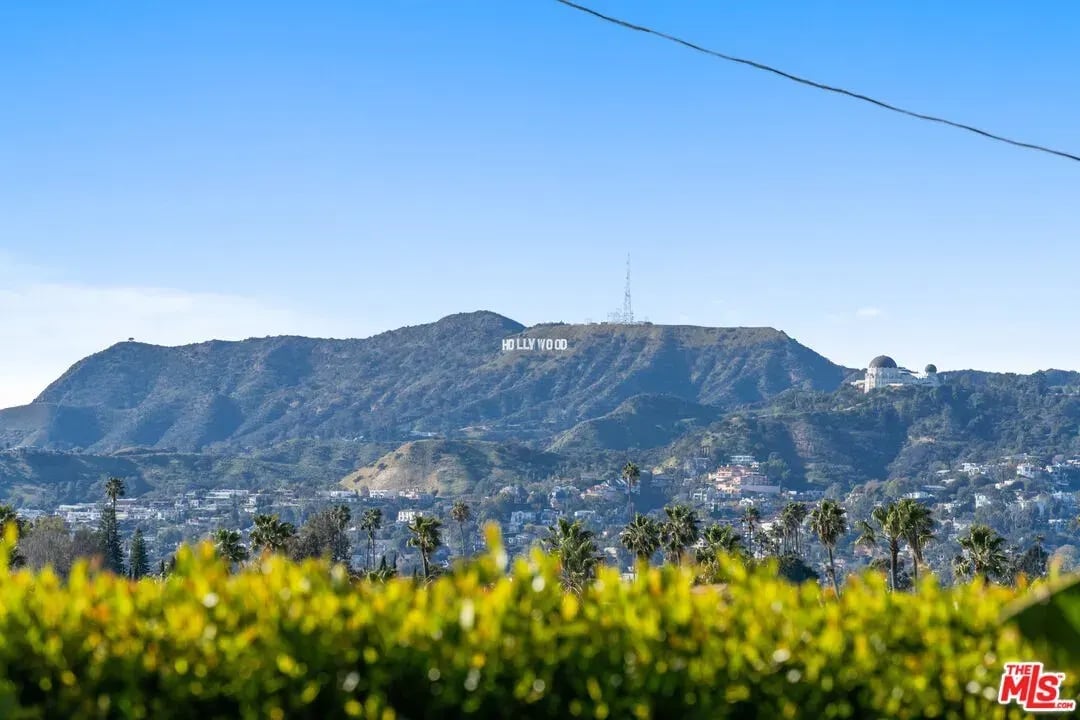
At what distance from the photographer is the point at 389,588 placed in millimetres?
6270

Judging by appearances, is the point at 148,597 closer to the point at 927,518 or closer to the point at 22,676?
the point at 22,676

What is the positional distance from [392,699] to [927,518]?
→ 3421 inches

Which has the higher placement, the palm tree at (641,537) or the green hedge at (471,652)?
the green hedge at (471,652)

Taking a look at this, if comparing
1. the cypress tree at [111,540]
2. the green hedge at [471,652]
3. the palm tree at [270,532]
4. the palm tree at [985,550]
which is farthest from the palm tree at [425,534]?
the green hedge at [471,652]

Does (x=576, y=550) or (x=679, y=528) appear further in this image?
(x=679, y=528)

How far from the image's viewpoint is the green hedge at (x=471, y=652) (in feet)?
19.2

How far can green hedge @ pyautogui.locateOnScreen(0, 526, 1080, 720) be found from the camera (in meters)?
5.86

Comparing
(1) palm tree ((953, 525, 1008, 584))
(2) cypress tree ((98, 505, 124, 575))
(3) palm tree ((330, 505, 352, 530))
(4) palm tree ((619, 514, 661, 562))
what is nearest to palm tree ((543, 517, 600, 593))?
(4) palm tree ((619, 514, 661, 562))

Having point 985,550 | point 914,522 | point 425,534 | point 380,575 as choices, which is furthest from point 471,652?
point 425,534

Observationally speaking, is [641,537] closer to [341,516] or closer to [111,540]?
[341,516]

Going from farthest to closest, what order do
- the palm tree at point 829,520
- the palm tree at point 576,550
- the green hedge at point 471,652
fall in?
the palm tree at point 829,520
the palm tree at point 576,550
the green hedge at point 471,652

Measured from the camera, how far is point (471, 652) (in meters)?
5.88

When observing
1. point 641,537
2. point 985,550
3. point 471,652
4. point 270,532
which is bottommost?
point 985,550

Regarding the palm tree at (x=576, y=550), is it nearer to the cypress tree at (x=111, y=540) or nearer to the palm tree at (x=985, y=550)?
the palm tree at (x=985, y=550)
